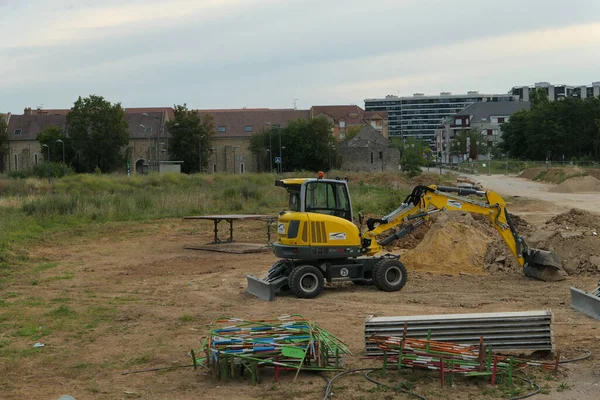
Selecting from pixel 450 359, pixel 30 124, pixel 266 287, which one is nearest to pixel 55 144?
pixel 30 124

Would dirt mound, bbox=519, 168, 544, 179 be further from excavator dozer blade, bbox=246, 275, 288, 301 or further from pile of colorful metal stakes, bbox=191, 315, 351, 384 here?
pile of colorful metal stakes, bbox=191, 315, 351, 384

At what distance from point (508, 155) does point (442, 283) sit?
387ft

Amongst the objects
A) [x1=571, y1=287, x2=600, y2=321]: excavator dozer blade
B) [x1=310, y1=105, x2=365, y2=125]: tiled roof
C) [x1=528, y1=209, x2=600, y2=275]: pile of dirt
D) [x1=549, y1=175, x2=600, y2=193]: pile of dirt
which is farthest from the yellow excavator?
[x1=310, y1=105, x2=365, y2=125]: tiled roof

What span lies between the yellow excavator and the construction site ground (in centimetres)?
40

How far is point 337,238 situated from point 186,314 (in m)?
3.36

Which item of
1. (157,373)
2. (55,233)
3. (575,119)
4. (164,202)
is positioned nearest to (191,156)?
(575,119)

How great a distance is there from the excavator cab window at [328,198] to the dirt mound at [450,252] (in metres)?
3.83

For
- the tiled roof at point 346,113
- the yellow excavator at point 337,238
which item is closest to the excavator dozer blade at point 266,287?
the yellow excavator at point 337,238

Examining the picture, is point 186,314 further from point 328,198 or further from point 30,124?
point 30,124

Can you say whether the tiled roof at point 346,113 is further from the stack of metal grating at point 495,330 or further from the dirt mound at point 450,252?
the stack of metal grating at point 495,330

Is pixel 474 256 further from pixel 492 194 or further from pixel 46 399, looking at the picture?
pixel 46 399

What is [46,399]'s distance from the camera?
9430mm

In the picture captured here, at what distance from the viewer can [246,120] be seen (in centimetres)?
11844

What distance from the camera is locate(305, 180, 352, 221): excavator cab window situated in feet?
53.3
